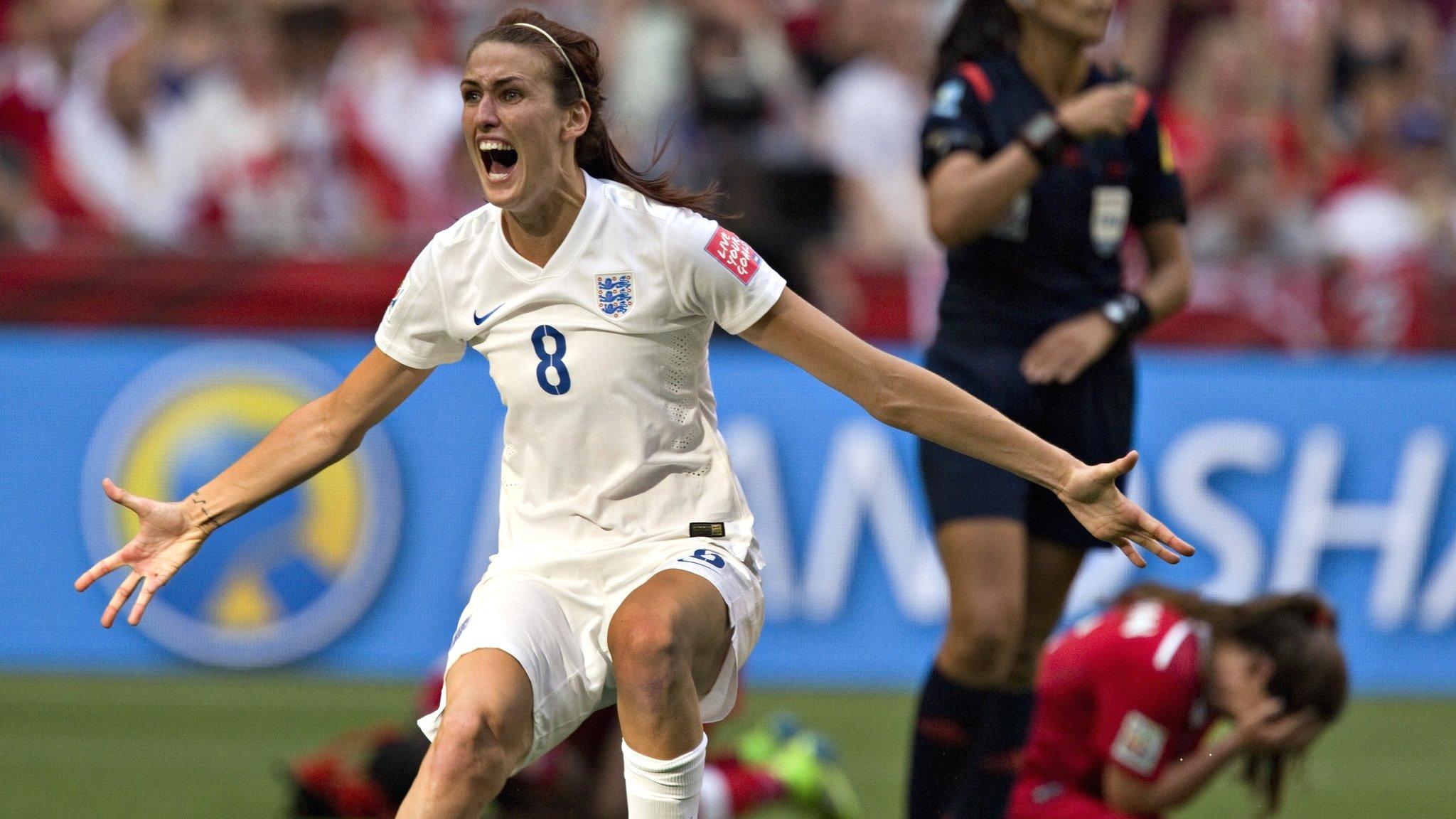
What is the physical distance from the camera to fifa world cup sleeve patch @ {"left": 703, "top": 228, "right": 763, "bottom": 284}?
13.7 feet

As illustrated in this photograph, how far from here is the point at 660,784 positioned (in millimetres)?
4035

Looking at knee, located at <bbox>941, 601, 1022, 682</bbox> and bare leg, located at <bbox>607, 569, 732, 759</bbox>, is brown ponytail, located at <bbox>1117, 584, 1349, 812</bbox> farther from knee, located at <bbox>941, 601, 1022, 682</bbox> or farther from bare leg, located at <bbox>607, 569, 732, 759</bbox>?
bare leg, located at <bbox>607, 569, 732, 759</bbox>

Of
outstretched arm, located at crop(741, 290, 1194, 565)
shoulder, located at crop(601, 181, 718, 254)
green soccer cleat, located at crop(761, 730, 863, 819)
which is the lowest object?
green soccer cleat, located at crop(761, 730, 863, 819)

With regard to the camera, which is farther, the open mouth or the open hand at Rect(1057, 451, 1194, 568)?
the open mouth

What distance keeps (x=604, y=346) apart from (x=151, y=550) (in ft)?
3.61

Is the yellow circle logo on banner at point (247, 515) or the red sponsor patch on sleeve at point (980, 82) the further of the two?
the yellow circle logo on banner at point (247, 515)

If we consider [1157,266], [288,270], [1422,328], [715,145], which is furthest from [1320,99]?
[1157,266]

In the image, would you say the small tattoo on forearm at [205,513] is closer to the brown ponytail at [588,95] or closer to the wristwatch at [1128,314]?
the brown ponytail at [588,95]

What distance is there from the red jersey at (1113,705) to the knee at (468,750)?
1949mm

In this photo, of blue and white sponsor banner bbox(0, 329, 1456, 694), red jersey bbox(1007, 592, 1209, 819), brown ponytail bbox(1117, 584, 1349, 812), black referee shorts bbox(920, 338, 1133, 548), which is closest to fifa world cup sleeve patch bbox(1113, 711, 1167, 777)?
red jersey bbox(1007, 592, 1209, 819)

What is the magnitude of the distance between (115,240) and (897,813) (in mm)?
5068

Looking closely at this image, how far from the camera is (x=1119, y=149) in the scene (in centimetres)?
536

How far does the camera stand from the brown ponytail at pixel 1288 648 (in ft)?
17.3

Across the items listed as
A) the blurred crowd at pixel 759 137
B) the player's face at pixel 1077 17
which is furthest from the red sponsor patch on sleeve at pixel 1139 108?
the blurred crowd at pixel 759 137
